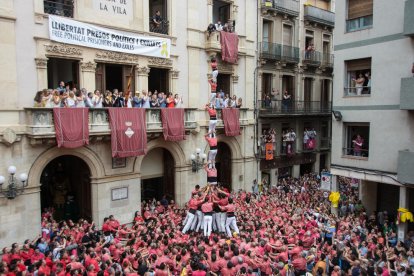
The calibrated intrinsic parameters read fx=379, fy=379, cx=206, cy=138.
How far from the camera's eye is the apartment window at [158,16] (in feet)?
68.8

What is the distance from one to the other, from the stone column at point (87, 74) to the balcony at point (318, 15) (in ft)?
60.4

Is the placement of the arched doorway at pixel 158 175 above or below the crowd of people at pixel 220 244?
above

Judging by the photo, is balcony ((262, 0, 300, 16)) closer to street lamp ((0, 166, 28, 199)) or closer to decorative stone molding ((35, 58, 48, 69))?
decorative stone molding ((35, 58, 48, 69))

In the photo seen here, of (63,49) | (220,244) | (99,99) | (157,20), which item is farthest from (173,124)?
(220,244)

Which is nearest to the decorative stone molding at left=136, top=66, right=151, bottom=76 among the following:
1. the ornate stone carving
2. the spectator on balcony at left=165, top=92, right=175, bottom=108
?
the spectator on balcony at left=165, top=92, right=175, bottom=108

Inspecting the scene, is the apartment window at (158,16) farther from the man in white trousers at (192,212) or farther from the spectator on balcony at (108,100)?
the man in white trousers at (192,212)

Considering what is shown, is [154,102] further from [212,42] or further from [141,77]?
[212,42]

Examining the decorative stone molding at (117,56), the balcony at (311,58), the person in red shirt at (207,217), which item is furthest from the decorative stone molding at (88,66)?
the balcony at (311,58)

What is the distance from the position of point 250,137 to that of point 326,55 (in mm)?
11549

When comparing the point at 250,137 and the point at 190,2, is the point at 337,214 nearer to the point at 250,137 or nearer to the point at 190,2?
the point at 250,137

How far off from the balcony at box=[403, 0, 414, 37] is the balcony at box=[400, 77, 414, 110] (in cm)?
211

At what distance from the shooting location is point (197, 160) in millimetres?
22359

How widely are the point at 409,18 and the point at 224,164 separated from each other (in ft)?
45.8

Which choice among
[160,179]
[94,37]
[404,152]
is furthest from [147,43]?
[404,152]
